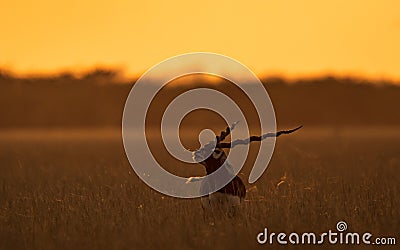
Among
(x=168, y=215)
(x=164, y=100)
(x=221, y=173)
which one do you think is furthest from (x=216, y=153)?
(x=164, y=100)

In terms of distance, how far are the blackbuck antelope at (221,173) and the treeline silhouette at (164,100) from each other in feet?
258

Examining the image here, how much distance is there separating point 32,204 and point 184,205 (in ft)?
6.98

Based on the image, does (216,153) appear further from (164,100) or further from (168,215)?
(164,100)

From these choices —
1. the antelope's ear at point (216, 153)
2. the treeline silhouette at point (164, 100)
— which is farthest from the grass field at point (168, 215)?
the treeline silhouette at point (164, 100)

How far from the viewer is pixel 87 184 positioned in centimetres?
1450

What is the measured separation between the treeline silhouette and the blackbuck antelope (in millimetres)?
78662

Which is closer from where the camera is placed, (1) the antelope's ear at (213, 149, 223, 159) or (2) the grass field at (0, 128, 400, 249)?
(2) the grass field at (0, 128, 400, 249)

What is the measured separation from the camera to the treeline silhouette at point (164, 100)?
324 ft

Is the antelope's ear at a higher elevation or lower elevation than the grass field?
higher

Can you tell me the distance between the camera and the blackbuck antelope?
1031cm

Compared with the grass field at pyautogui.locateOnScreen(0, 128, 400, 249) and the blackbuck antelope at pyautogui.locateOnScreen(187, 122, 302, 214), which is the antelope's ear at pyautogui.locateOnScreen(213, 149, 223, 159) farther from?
the grass field at pyautogui.locateOnScreen(0, 128, 400, 249)

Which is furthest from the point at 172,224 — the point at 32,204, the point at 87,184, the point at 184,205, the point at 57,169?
the point at 57,169

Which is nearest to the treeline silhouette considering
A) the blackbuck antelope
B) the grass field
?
the grass field

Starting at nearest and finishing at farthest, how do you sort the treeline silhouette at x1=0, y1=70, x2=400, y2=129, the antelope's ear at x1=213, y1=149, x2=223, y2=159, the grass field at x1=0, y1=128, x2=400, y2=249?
the grass field at x1=0, y1=128, x2=400, y2=249, the antelope's ear at x1=213, y1=149, x2=223, y2=159, the treeline silhouette at x1=0, y1=70, x2=400, y2=129
